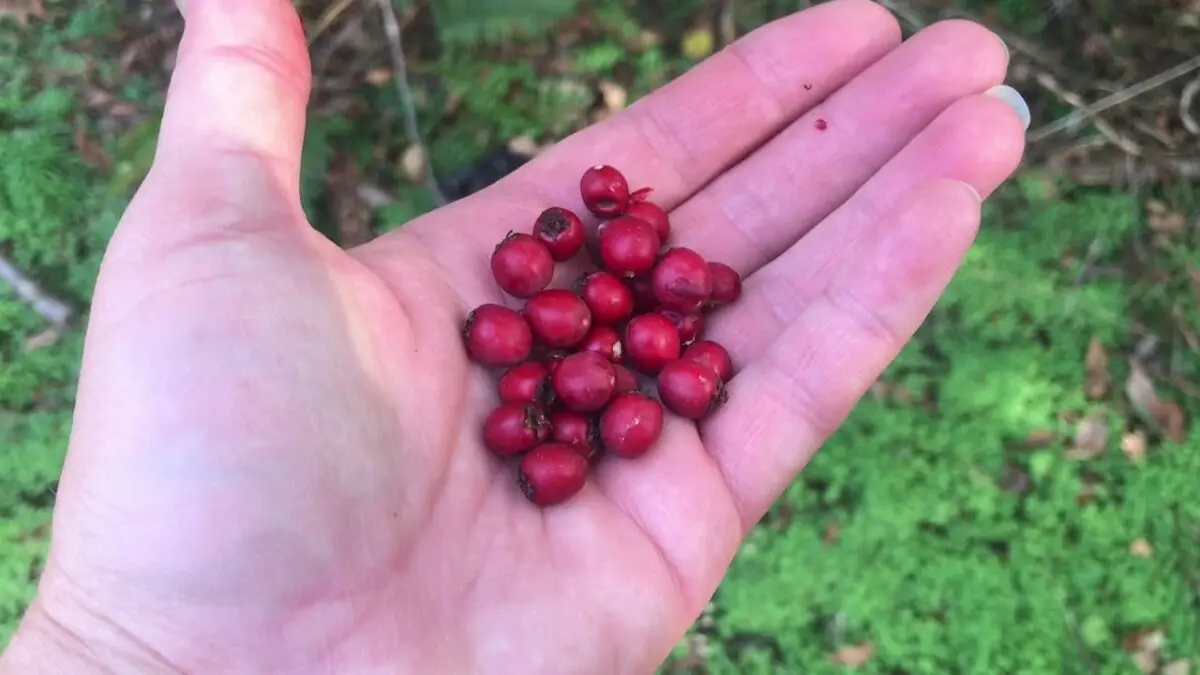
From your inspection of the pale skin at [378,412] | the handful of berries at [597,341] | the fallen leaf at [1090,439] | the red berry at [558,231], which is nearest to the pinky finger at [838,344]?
the pale skin at [378,412]

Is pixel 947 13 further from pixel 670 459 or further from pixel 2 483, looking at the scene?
pixel 2 483

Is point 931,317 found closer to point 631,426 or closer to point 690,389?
point 690,389

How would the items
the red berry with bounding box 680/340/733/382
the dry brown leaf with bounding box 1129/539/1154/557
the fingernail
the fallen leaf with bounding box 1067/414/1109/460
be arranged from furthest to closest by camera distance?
the fallen leaf with bounding box 1067/414/1109/460 → the dry brown leaf with bounding box 1129/539/1154/557 → the fingernail → the red berry with bounding box 680/340/733/382

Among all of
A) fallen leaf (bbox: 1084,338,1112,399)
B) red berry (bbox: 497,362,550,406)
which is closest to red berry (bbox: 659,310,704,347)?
red berry (bbox: 497,362,550,406)

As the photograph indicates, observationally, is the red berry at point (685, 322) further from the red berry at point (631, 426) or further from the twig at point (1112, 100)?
the twig at point (1112, 100)

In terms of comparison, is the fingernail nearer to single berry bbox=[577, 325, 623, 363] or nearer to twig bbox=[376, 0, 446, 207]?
single berry bbox=[577, 325, 623, 363]
